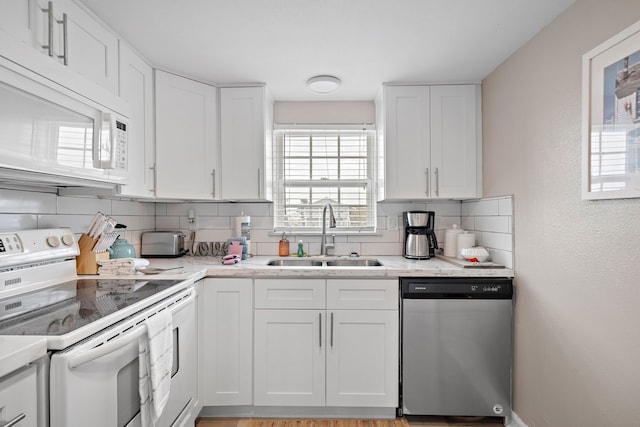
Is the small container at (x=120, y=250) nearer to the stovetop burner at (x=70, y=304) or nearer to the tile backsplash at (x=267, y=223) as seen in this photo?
the stovetop burner at (x=70, y=304)

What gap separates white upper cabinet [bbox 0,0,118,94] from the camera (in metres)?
1.10

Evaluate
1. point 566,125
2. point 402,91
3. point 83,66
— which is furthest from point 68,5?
point 566,125

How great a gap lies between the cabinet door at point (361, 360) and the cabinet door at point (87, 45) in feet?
5.84

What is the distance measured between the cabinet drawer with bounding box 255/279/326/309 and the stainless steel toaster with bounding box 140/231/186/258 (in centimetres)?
88

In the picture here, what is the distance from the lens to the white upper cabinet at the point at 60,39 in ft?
3.60

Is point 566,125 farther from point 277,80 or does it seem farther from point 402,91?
point 277,80

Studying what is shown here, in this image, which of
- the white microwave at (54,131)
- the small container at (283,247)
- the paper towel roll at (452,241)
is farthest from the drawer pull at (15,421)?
the paper towel roll at (452,241)

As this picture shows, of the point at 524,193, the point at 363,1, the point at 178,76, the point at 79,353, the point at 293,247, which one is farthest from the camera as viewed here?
the point at 293,247

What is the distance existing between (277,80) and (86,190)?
1.39m

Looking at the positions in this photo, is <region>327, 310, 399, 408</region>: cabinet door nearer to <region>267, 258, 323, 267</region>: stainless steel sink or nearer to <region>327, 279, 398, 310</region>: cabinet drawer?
<region>327, 279, 398, 310</region>: cabinet drawer

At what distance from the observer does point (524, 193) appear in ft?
6.04

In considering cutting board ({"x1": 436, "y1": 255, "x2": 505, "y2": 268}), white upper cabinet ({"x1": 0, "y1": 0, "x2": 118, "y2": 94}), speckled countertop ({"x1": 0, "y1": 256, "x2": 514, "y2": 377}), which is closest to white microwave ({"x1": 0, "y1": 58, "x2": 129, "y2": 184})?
white upper cabinet ({"x1": 0, "y1": 0, "x2": 118, "y2": 94})

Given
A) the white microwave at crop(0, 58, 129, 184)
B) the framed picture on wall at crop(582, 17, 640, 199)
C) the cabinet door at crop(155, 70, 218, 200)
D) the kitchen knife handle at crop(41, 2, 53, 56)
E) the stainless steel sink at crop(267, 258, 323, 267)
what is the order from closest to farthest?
the white microwave at crop(0, 58, 129, 184), the framed picture on wall at crop(582, 17, 640, 199), the kitchen knife handle at crop(41, 2, 53, 56), the cabinet door at crop(155, 70, 218, 200), the stainless steel sink at crop(267, 258, 323, 267)

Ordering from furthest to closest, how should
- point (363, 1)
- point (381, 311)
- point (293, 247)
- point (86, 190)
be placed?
point (293, 247) < point (381, 311) < point (86, 190) < point (363, 1)
